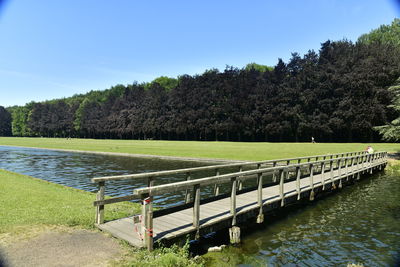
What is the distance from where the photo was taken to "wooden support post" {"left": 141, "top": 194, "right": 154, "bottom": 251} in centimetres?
609

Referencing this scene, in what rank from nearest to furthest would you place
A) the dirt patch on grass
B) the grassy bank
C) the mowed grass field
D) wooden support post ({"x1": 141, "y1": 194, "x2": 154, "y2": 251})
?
the dirt patch on grass → the grassy bank → wooden support post ({"x1": 141, "y1": 194, "x2": 154, "y2": 251}) → the mowed grass field

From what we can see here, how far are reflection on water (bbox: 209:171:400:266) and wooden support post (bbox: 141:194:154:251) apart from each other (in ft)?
8.20

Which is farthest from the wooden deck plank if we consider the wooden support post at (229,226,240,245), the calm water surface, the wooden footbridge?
the calm water surface

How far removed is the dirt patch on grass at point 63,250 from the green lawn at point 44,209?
3.01 ft

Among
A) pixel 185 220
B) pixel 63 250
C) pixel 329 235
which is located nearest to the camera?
pixel 63 250

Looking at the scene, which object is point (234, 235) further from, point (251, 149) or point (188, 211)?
point (251, 149)

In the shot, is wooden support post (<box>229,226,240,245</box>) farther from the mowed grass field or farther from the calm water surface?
the mowed grass field

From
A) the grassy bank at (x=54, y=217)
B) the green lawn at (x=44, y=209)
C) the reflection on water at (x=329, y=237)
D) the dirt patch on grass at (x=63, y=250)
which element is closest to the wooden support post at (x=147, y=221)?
the grassy bank at (x=54, y=217)

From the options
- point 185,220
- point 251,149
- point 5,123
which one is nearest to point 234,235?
point 185,220

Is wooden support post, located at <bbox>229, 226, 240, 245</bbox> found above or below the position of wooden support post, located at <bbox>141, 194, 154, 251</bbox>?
below

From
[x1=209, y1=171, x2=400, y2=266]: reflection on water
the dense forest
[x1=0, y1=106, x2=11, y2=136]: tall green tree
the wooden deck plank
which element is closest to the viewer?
the wooden deck plank

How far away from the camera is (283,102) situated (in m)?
66.5

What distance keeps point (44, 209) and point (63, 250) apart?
4137 millimetres

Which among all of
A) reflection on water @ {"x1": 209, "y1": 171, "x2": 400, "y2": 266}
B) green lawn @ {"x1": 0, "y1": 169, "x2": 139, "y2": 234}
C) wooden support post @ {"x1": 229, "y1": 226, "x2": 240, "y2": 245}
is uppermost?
green lawn @ {"x1": 0, "y1": 169, "x2": 139, "y2": 234}
